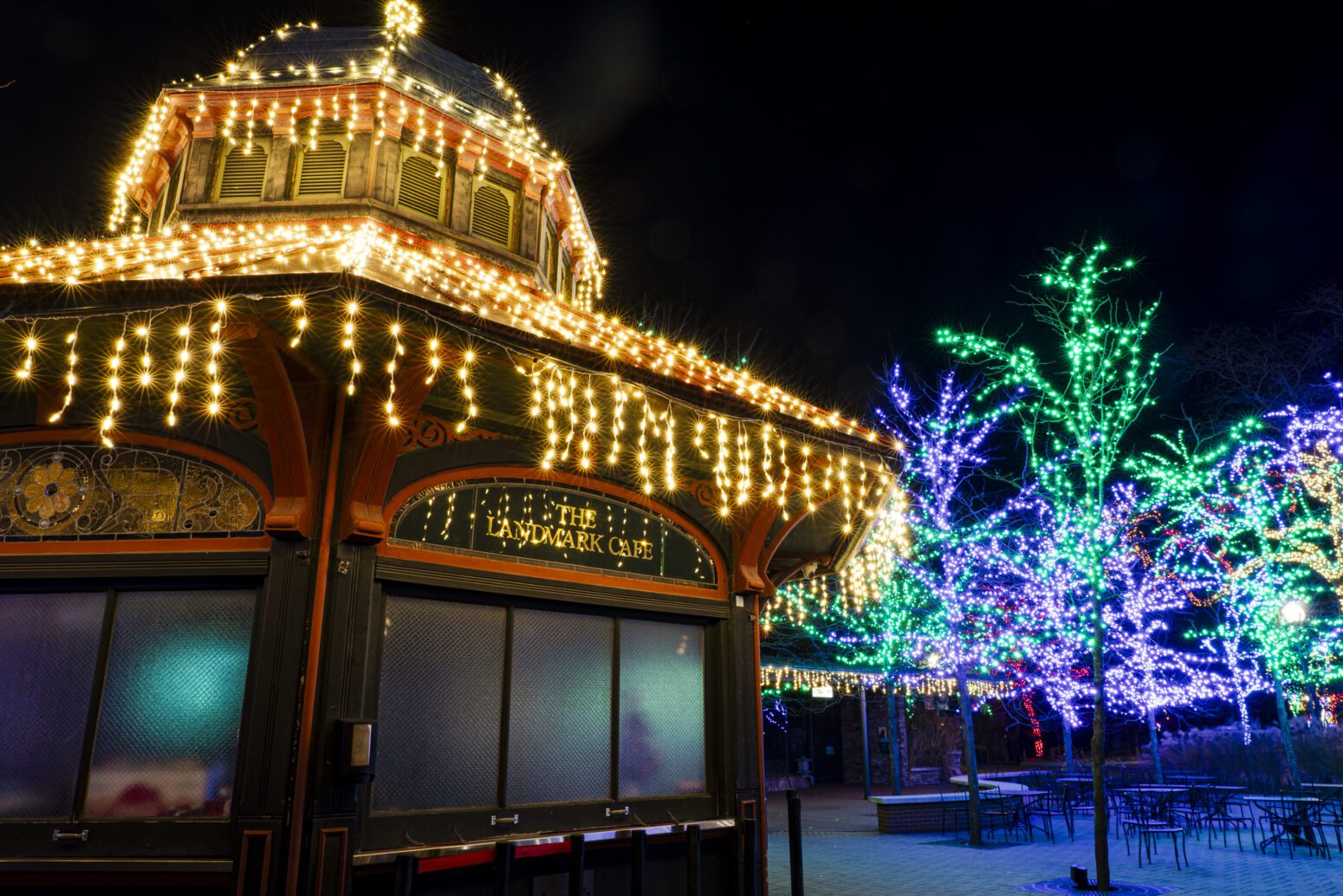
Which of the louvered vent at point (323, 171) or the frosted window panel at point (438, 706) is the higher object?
the louvered vent at point (323, 171)

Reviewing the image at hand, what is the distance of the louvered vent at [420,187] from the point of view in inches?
386

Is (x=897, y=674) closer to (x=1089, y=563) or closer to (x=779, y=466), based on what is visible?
(x=1089, y=563)

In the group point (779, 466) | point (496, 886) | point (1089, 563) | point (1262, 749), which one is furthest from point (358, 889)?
point (1262, 749)

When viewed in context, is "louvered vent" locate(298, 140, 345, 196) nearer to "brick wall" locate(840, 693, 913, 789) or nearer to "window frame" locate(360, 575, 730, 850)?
"window frame" locate(360, 575, 730, 850)

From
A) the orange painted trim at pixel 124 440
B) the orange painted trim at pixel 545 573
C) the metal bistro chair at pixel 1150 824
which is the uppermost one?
the orange painted trim at pixel 124 440

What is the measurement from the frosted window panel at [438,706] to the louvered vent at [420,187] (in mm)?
5001

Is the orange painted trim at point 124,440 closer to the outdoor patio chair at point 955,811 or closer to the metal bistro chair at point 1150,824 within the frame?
the metal bistro chair at point 1150,824

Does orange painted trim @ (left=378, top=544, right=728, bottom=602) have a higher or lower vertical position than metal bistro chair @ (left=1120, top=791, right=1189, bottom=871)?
higher

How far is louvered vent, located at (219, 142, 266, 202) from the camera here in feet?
31.7

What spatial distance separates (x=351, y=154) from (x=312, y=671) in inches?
245

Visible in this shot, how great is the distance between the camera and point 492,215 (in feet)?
34.0

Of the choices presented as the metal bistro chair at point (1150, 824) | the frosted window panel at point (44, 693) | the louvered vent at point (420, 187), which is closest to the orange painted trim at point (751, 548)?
the louvered vent at point (420, 187)

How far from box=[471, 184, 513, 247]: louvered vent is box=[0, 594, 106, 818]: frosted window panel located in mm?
5658

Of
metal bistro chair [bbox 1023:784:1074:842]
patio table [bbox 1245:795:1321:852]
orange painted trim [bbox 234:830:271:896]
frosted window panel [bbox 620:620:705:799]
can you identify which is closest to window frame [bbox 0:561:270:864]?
orange painted trim [bbox 234:830:271:896]
